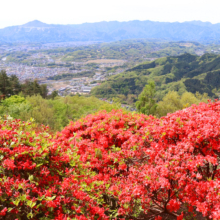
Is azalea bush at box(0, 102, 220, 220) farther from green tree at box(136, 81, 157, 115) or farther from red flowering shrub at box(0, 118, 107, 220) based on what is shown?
green tree at box(136, 81, 157, 115)

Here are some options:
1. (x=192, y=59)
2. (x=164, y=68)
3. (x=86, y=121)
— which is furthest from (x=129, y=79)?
(x=86, y=121)

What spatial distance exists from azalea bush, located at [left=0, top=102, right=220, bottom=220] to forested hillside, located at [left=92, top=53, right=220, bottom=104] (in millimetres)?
97885

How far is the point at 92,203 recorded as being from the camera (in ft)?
13.9

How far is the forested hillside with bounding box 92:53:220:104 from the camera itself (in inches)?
4729

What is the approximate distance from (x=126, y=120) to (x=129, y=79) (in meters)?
146

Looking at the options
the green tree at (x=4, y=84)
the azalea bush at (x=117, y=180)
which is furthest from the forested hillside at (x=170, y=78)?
the azalea bush at (x=117, y=180)

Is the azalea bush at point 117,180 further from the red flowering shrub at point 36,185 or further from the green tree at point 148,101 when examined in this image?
the green tree at point 148,101

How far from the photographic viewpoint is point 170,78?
5989 inches

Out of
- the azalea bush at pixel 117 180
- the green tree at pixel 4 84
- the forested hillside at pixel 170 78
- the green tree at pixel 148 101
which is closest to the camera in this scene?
the azalea bush at pixel 117 180

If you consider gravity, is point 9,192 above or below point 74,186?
above

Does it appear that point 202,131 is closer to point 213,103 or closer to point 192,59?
point 213,103

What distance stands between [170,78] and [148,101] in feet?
409

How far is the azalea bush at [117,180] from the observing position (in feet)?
12.1

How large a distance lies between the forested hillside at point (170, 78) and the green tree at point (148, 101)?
66786mm
